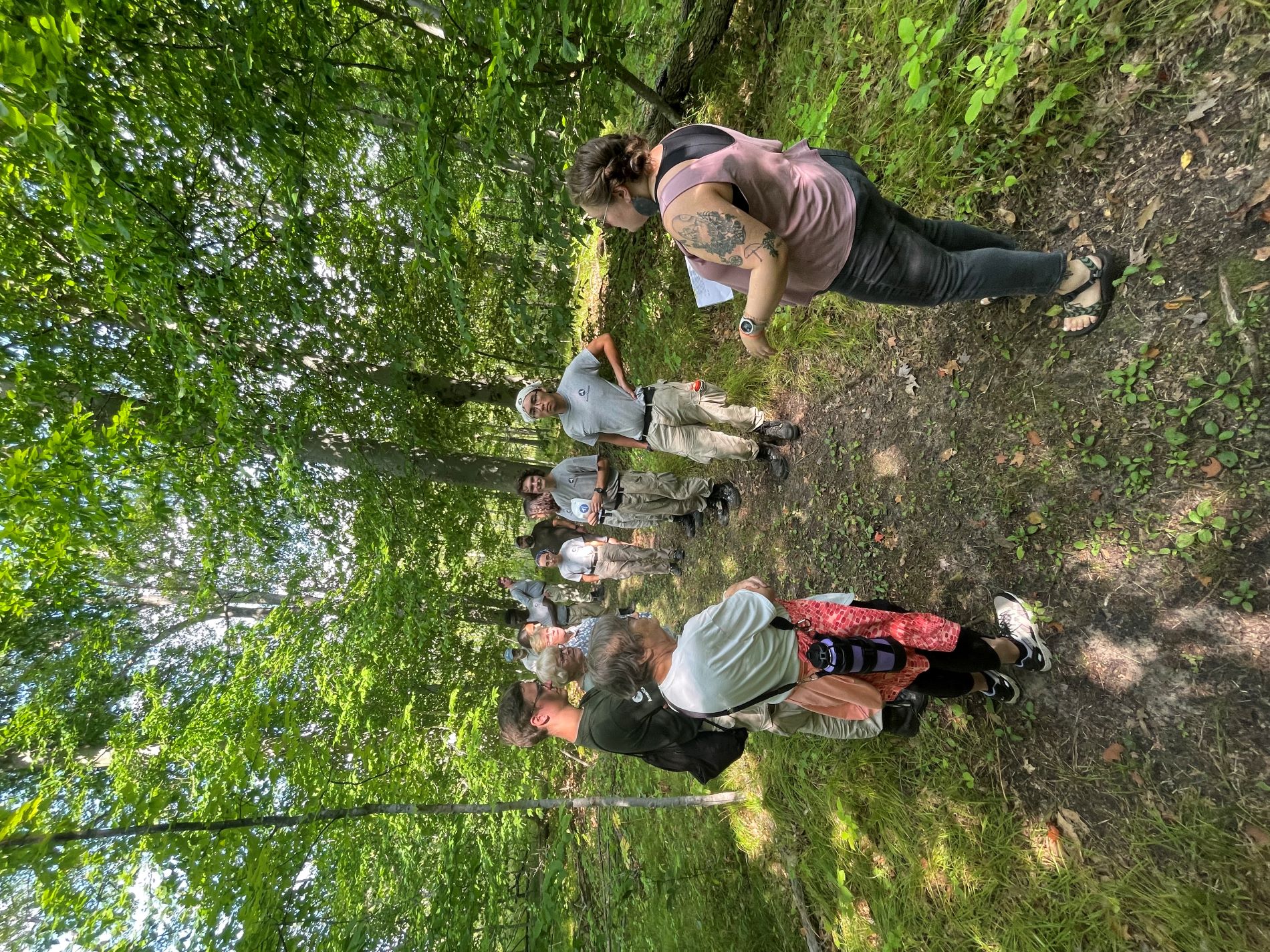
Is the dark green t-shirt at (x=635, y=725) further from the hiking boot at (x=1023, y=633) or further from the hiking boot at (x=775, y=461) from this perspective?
the hiking boot at (x=775, y=461)

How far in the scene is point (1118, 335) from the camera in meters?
2.49

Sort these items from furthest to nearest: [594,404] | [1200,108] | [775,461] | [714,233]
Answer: [775,461], [594,404], [1200,108], [714,233]

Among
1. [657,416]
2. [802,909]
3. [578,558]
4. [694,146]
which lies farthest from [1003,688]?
[578,558]

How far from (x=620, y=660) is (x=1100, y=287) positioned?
285cm

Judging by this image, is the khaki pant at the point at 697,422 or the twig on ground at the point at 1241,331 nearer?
the twig on ground at the point at 1241,331

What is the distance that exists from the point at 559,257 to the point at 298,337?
9.25 ft

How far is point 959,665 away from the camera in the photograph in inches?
103

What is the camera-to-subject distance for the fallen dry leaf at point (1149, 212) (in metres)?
2.38

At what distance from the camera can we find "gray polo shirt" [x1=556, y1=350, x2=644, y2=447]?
4750mm

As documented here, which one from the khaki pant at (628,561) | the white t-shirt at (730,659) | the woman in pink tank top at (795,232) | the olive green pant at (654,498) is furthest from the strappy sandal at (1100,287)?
the khaki pant at (628,561)

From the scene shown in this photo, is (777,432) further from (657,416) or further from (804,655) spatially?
(804,655)

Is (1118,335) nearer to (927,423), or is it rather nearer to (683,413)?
(927,423)

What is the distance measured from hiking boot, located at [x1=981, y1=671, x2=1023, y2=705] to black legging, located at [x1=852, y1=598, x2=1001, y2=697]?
0.23 ft

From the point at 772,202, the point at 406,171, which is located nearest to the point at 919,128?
the point at 772,202
